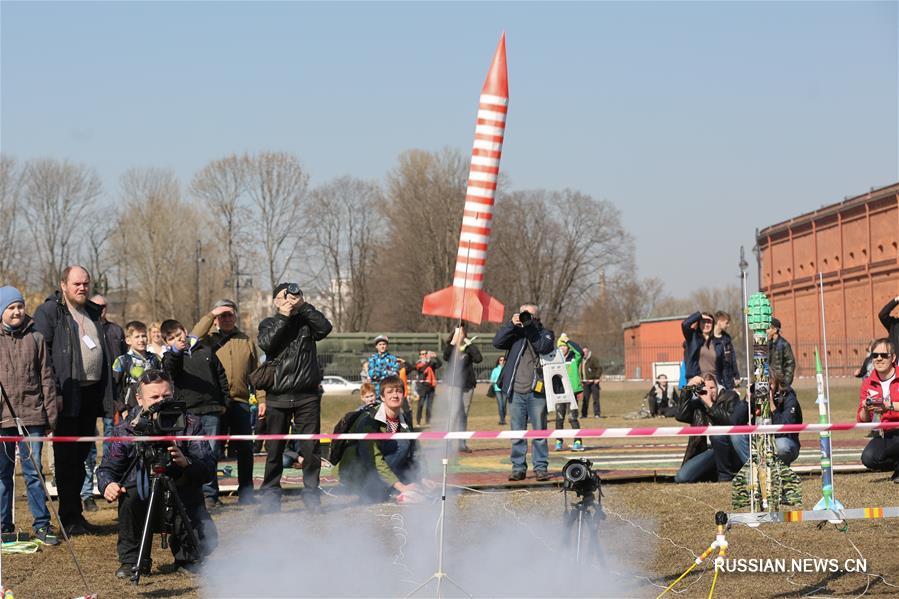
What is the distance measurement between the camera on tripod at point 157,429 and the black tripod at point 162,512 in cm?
4

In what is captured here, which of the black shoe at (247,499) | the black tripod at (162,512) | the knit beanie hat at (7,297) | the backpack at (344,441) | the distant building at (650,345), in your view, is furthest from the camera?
the distant building at (650,345)

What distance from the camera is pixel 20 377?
10055 mm

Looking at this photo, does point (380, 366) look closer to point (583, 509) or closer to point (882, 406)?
point (882, 406)

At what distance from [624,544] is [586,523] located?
1.37m

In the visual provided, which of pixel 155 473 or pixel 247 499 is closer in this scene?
pixel 155 473

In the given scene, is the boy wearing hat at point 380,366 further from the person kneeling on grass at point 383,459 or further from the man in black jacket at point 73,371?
the man in black jacket at point 73,371

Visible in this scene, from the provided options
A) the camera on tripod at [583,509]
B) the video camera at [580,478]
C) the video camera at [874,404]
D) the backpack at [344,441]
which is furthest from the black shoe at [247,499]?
the video camera at [874,404]

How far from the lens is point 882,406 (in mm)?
12320

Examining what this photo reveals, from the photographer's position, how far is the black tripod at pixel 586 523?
27.1 feet

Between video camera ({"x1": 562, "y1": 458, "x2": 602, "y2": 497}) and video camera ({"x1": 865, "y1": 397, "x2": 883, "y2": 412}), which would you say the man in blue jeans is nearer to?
video camera ({"x1": 865, "y1": 397, "x2": 883, "y2": 412})

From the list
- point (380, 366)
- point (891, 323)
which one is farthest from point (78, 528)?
point (891, 323)

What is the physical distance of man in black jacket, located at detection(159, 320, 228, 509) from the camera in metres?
11.7

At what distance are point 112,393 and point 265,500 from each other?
190cm

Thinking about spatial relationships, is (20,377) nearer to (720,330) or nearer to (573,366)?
(720,330)
